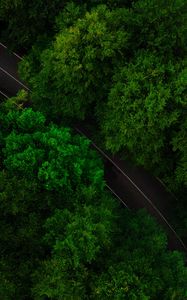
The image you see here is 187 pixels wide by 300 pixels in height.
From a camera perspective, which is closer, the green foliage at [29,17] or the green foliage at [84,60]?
the green foliage at [84,60]

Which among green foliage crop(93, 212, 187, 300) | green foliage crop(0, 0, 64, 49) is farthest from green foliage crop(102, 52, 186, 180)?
green foliage crop(0, 0, 64, 49)

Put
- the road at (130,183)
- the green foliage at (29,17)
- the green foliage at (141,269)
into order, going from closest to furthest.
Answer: the green foliage at (141,269) → the green foliage at (29,17) → the road at (130,183)

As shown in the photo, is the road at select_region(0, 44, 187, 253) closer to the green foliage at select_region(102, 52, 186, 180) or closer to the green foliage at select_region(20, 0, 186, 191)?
the green foliage at select_region(20, 0, 186, 191)

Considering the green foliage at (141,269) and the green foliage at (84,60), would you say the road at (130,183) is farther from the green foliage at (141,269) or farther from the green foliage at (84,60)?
the green foliage at (84,60)

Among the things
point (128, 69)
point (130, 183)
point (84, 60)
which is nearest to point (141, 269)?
point (128, 69)

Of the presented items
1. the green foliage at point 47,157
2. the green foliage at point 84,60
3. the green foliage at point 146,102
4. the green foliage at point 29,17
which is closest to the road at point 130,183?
the green foliage at point 29,17

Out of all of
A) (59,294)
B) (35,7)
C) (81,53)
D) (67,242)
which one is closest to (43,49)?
(35,7)

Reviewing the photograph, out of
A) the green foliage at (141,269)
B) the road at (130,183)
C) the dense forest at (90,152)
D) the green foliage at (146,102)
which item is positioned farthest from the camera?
the road at (130,183)

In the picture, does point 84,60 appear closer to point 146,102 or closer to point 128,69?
point 128,69
